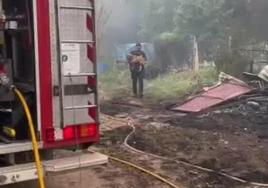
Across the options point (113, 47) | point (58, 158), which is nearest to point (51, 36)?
point (58, 158)

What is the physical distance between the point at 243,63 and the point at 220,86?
4.56 m

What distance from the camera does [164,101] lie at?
14.9 metres

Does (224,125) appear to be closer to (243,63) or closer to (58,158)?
(58,158)

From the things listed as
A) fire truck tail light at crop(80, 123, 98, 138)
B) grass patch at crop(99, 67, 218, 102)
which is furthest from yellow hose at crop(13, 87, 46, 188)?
grass patch at crop(99, 67, 218, 102)

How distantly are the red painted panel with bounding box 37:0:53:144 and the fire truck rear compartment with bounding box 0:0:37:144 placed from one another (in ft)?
0.38

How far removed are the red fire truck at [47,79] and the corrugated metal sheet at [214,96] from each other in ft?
24.8

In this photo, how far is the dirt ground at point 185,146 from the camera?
6.80 m

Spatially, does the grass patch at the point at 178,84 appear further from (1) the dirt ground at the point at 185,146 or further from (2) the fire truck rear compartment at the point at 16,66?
(2) the fire truck rear compartment at the point at 16,66

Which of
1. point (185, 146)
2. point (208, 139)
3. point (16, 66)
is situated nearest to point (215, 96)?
point (208, 139)

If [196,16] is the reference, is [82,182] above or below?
below

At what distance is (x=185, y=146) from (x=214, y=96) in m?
4.95

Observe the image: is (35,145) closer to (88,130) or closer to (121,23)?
(88,130)

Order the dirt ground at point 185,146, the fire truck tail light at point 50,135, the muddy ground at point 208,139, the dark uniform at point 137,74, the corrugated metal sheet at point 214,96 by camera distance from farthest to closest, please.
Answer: the dark uniform at point 137,74 < the corrugated metal sheet at point 214,96 < the muddy ground at point 208,139 < the dirt ground at point 185,146 < the fire truck tail light at point 50,135

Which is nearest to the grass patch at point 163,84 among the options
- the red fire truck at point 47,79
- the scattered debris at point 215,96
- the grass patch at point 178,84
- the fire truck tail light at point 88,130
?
the grass patch at point 178,84
